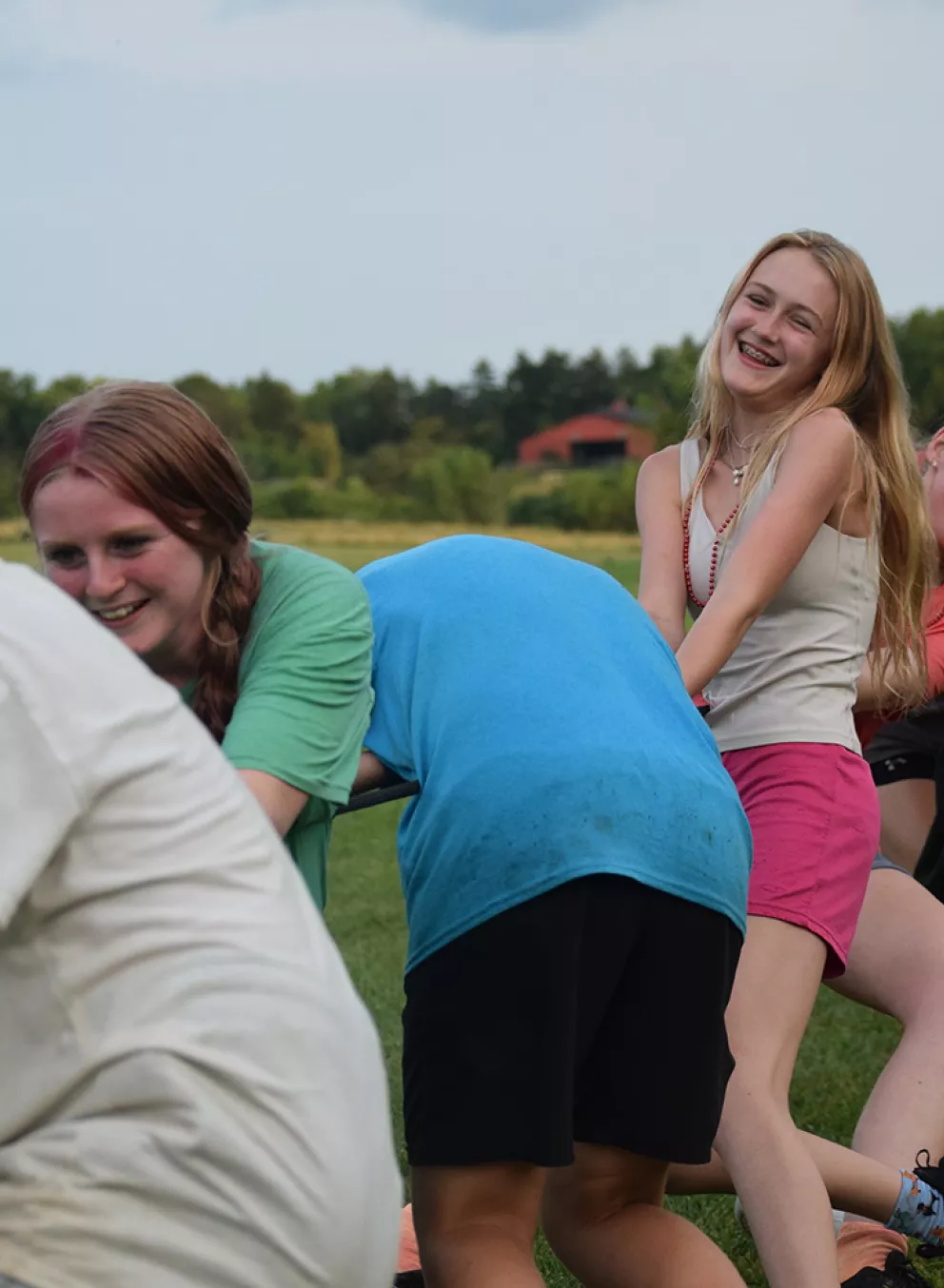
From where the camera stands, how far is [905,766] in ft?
14.7

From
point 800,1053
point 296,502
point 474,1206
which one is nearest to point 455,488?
point 296,502

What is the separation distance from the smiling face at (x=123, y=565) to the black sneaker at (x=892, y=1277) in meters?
1.69

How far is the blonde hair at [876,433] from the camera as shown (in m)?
3.29

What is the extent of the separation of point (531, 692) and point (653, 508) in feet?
4.08

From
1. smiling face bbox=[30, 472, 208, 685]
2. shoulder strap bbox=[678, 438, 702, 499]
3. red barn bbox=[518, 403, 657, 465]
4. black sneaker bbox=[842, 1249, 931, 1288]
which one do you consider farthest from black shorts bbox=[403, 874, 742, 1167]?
red barn bbox=[518, 403, 657, 465]

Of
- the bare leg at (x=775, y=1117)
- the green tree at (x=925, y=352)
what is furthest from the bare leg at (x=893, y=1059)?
the green tree at (x=925, y=352)

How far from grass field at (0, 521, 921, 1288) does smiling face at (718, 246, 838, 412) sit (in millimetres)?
961

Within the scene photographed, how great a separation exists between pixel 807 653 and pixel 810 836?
1.09 feet

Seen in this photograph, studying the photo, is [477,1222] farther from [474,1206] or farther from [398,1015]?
[398,1015]

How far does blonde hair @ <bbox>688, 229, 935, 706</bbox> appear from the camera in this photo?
3.29 m

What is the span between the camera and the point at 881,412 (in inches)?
133

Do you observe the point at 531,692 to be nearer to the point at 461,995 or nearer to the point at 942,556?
the point at 461,995

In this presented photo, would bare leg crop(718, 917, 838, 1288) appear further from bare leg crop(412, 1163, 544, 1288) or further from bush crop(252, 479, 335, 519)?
bush crop(252, 479, 335, 519)

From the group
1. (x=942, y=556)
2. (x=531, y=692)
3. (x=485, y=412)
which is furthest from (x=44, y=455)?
(x=485, y=412)
